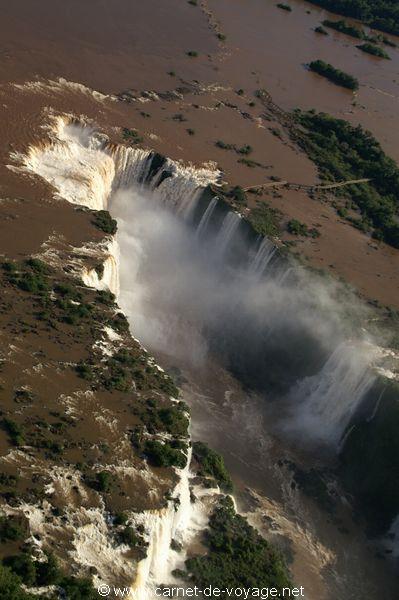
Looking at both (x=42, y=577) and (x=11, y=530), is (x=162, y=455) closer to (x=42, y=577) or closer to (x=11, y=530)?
(x=11, y=530)

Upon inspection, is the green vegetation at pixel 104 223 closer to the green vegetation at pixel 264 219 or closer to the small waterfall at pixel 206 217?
the small waterfall at pixel 206 217

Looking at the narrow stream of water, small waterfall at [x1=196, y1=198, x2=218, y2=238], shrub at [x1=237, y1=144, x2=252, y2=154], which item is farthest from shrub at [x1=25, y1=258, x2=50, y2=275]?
shrub at [x1=237, y1=144, x2=252, y2=154]

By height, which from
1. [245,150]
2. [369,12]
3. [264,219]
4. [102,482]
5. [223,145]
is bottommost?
[102,482]

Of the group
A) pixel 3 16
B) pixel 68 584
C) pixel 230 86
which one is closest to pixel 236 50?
pixel 230 86

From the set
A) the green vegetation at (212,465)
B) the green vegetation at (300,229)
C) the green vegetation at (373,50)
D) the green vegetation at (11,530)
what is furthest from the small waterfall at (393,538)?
Answer: the green vegetation at (373,50)

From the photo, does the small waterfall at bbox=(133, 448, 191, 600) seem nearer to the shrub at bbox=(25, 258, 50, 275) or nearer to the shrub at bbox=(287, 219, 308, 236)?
the shrub at bbox=(25, 258, 50, 275)

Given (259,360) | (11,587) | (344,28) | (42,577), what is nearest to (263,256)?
Result: (259,360)
